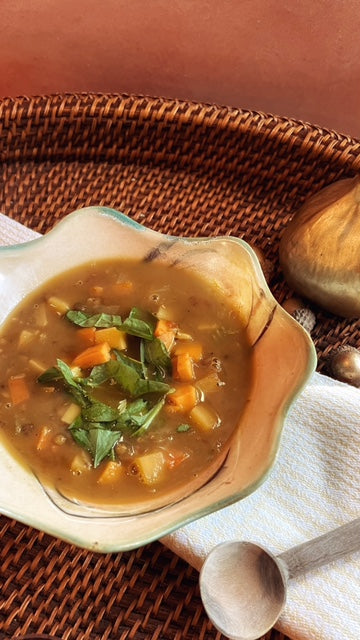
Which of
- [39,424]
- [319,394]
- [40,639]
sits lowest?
[40,639]

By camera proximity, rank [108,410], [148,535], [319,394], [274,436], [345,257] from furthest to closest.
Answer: [345,257] → [319,394] → [108,410] → [274,436] → [148,535]

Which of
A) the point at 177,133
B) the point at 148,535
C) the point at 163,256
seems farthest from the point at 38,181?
the point at 148,535

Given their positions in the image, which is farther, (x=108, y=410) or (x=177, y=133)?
(x=177, y=133)

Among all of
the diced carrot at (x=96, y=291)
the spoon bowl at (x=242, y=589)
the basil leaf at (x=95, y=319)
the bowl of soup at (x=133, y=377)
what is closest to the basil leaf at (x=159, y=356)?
the bowl of soup at (x=133, y=377)

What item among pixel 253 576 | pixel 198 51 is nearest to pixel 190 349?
pixel 253 576

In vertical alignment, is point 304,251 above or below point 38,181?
above

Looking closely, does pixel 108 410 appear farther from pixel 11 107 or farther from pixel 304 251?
pixel 11 107

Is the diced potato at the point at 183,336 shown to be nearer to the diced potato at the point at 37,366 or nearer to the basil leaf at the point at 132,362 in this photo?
the basil leaf at the point at 132,362
